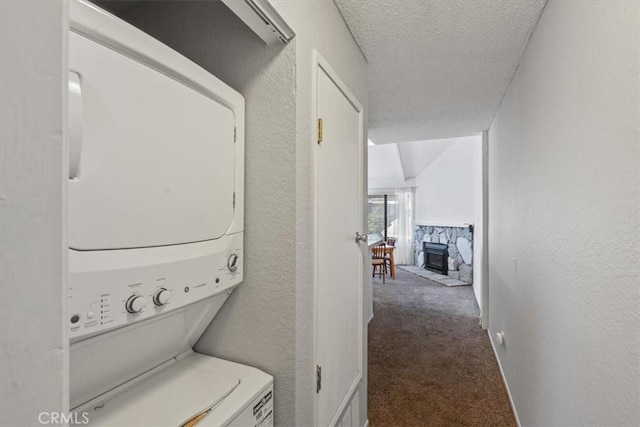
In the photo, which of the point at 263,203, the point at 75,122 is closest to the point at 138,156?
the point at 75,122

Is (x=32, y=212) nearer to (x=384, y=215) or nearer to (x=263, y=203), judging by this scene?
(x=263, y=203)

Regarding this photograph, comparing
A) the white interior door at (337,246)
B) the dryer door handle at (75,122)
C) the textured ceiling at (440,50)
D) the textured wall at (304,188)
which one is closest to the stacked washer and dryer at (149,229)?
the dryer door handle at (75,122)

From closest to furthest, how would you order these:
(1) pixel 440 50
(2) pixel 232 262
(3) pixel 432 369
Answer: (2) pixel 232 262, (1) pixel 440 50, (3) pixel 432 369

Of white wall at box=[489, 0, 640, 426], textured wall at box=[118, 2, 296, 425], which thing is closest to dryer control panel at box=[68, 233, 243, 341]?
textured wall at box=[118, 2, 296, 425]

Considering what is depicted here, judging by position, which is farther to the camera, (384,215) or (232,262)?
(384,215)

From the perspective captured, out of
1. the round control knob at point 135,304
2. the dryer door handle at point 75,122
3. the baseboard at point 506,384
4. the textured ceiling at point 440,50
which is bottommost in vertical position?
the baseboard at point 506,384

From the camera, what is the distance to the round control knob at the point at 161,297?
2.51ft

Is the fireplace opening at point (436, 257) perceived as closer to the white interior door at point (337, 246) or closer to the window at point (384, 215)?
the window at point (384, 215)

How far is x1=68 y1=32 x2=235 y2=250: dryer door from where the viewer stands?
620 mm

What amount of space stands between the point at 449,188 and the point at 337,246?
633cm

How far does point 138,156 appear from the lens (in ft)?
2.39

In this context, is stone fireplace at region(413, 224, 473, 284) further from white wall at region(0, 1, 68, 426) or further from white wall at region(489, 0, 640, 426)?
white wall at region(0, 1, 68, 426)

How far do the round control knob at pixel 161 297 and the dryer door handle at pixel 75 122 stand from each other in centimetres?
32

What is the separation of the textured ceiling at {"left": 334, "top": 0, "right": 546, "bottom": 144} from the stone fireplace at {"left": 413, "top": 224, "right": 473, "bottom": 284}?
13.1 ft
